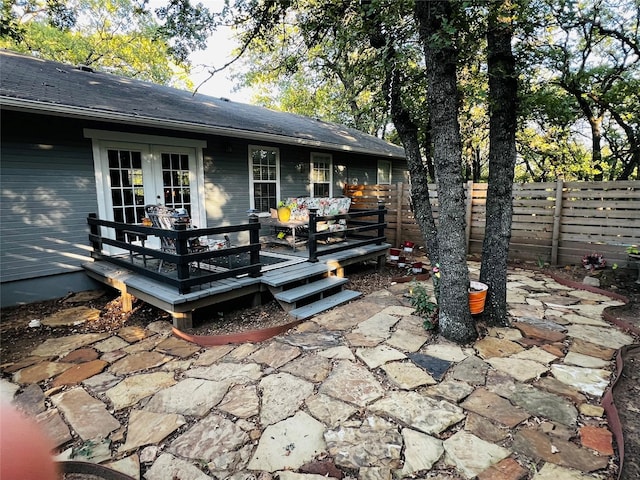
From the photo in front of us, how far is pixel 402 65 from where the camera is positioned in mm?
3732

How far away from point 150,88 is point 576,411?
8.20 m

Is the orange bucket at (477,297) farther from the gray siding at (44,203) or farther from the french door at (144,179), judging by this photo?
the gray siding at (44,203)

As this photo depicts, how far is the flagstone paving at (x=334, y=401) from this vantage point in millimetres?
1936

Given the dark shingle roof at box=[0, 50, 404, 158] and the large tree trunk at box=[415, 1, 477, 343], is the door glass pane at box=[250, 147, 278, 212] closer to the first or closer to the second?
the dark shingle roof at box=[0, 50, 404, 158]

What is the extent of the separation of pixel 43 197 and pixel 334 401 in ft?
15.8

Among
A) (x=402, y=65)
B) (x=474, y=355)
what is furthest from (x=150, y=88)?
(x=474, y=355)

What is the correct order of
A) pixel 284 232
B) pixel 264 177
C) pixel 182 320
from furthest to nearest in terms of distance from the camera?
pixel 264 177 < pixel 284 232 < pixel 182 320

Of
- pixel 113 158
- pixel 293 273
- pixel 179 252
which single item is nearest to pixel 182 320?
pixel 179 252

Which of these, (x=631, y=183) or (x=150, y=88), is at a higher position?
(x=150, y=88)

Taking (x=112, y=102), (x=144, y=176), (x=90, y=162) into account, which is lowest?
(x=144, y=176)

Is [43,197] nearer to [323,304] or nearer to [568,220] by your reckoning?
[323,304]

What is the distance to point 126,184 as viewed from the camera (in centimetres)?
535

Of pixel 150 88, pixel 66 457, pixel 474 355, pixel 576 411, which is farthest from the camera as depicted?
pixel 150 88

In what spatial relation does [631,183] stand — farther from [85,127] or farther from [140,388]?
[85,127]
